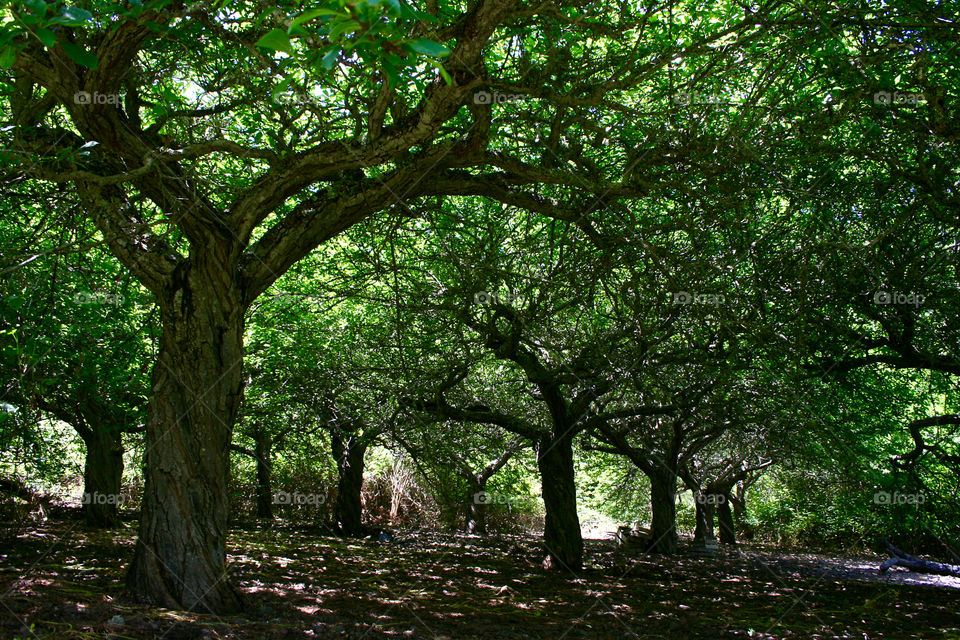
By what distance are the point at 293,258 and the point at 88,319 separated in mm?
3084

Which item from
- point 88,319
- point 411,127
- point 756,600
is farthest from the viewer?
point 756,600

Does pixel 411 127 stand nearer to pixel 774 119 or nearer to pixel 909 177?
pixel 774 119

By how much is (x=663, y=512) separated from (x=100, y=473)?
33.7 ft

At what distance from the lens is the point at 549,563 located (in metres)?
8.80

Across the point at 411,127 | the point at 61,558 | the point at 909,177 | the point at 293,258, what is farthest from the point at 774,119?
the point at 61,558

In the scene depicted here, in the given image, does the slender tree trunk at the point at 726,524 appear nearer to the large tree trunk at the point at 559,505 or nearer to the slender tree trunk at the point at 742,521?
the slender tree trunk at the point at 742,521
